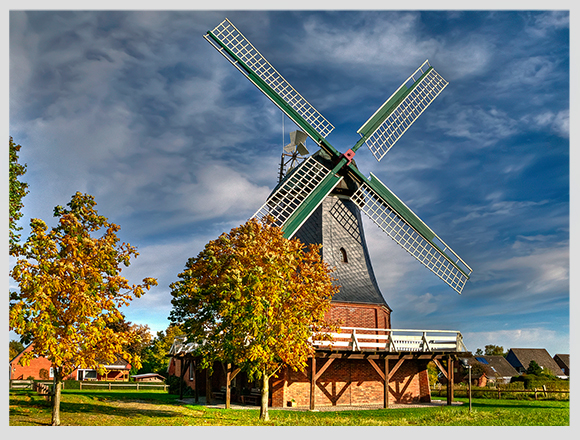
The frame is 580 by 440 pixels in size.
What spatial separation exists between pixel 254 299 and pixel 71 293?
16.4 ft

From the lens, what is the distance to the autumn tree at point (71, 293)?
12.0 m

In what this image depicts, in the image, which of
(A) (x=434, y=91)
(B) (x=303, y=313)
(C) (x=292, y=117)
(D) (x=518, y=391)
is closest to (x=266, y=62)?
(C) (x=292, y=117)

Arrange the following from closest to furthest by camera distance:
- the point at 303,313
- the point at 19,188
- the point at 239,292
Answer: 1. the point at 239,292
2. the point at 303,313
3. the point at 19,188

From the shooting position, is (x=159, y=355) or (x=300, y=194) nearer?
(x=300, y=194)

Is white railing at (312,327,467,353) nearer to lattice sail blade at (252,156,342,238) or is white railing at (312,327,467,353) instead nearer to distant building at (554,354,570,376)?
lattice sail blade at (252,156,342,238)

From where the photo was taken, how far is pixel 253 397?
21609 millimetres

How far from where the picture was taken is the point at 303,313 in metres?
15.6

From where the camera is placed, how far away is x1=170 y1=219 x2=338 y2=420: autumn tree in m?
14.6

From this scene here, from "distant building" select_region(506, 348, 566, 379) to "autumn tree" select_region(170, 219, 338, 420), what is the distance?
178 feet

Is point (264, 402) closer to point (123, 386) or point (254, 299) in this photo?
point (254, 299)

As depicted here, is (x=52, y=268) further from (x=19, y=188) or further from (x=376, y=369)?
(x=376, y=369)

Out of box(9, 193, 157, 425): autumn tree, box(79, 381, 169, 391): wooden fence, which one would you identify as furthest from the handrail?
box(79, 381, 169, 391): wooden fence

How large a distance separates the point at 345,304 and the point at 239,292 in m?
9.15

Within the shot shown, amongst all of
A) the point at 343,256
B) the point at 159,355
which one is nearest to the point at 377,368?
the point at 343,256
